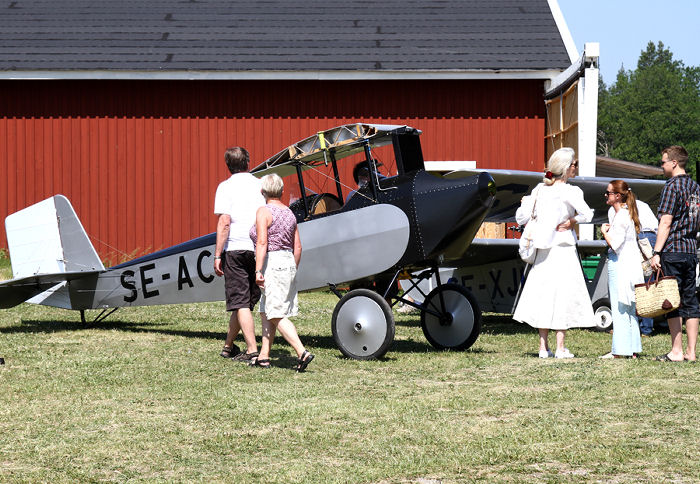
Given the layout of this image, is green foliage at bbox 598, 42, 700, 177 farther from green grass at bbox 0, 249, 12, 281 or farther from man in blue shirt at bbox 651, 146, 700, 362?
man in blue shirt at bbox 651, 146, 700, 362

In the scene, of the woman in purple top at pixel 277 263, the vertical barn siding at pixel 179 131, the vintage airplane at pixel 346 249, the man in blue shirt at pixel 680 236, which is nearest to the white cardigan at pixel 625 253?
the man in blue shirt at pixel 680 236

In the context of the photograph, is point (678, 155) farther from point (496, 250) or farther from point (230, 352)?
point (230, 352)

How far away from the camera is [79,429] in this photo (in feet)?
18.0

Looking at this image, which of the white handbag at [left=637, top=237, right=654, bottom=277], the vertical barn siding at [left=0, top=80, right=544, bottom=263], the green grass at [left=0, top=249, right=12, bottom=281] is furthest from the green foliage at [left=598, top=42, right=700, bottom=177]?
the white handbag at [left=637, top=237, right=654, bottom=277]

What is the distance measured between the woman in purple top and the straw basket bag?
287 centimetres

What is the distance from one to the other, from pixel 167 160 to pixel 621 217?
1210cm

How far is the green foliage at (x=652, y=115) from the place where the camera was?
109188 mm

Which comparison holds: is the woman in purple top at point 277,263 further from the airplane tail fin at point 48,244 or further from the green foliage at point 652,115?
the green foliage at point 652,115

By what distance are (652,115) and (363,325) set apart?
11155cm

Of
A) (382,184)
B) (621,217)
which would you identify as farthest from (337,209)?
(621,217)

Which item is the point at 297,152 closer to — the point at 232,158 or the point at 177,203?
the point at 232,158

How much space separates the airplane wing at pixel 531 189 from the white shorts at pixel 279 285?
4.19 meters

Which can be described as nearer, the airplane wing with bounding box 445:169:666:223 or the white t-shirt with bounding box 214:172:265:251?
the white t-shirt with bounding box 214:172:265:251

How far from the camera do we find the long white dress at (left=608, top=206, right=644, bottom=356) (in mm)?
8320
